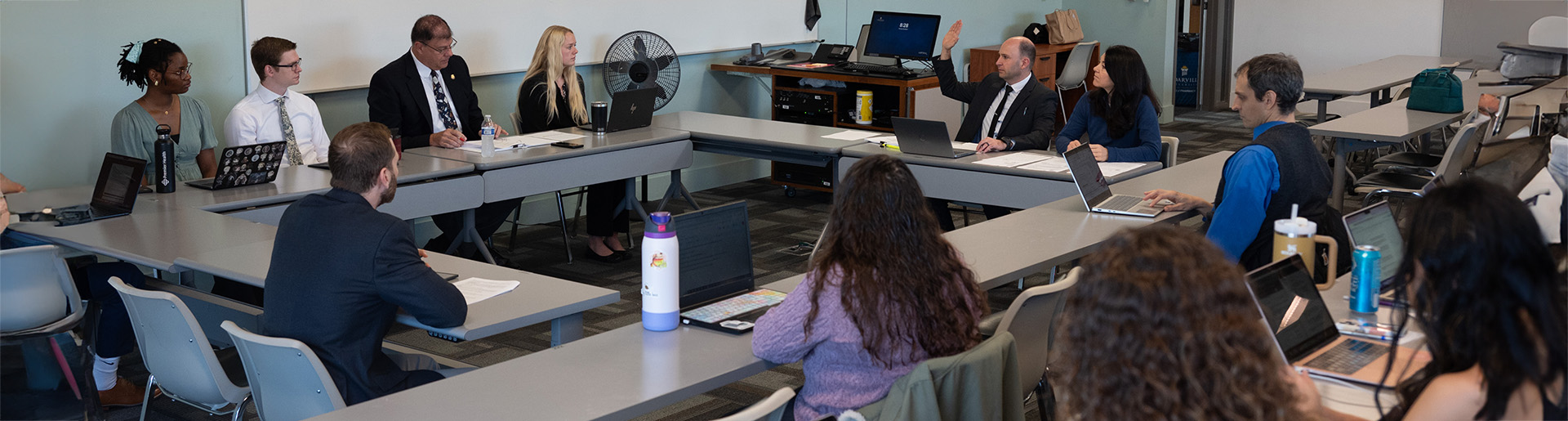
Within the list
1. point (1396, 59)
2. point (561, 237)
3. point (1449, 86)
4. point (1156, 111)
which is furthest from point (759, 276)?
point (1396, 59)

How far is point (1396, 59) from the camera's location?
8945mm

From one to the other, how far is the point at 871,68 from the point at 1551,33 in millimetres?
4270

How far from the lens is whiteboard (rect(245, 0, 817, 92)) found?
516 cm

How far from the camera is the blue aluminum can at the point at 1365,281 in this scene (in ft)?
8.29

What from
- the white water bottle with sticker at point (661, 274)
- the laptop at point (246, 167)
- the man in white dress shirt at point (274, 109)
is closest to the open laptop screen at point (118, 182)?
the laptop at point (246, 167)

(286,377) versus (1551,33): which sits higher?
(1551,33)

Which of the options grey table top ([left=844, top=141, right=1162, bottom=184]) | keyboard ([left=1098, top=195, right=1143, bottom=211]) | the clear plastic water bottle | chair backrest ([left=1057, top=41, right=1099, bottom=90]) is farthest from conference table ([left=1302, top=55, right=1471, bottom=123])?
the clear plastic water bottle

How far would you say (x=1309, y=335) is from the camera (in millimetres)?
2299

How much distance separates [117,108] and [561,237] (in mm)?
2090

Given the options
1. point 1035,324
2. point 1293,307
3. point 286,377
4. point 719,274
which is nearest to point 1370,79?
point 1035,324

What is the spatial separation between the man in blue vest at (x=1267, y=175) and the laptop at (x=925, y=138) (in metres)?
1.44

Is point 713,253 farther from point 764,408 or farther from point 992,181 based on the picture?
point 992,181

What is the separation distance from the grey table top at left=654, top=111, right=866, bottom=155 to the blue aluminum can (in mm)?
2625

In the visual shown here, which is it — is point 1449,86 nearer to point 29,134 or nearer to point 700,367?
point 700,367
